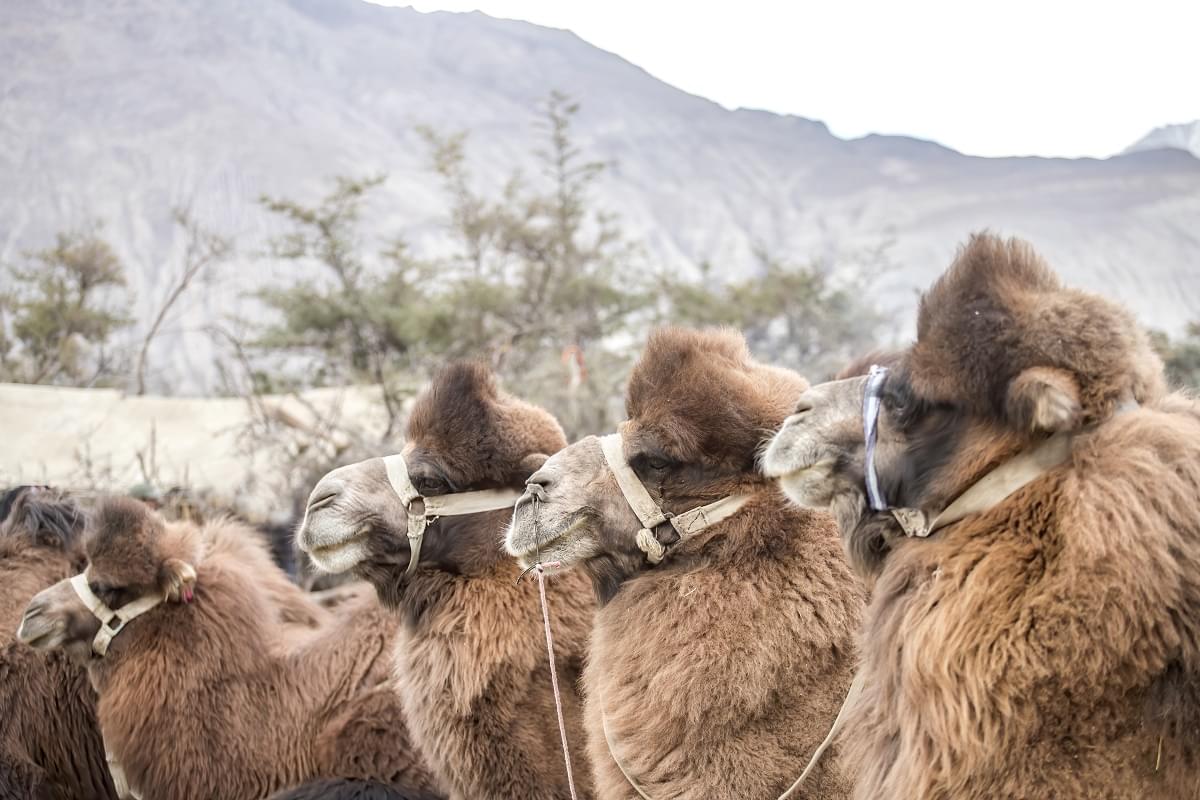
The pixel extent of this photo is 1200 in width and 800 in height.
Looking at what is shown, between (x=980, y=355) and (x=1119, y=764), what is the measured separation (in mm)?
938

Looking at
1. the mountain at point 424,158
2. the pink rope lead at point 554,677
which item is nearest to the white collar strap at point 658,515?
the pink rope lead at point 554,677

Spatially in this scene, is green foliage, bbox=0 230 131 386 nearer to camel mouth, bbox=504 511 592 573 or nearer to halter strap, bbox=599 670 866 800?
camel mouth, bbox=504 511 592 573

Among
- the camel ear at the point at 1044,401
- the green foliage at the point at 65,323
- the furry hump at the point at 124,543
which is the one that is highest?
the camel ear at the point at 1044,401

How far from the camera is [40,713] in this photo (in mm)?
5270

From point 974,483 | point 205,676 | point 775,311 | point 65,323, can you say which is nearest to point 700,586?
point 974,483

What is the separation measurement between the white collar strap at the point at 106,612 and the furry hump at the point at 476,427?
5.59ft

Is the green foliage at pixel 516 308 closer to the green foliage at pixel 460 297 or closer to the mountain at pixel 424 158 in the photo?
the green foliage at pixel 460 297

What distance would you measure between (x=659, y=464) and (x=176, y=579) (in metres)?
2.76

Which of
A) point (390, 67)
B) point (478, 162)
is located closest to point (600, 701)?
point (478, 162)

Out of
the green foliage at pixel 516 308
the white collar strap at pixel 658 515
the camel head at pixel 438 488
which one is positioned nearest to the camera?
the white collar strap at pixel 658 515

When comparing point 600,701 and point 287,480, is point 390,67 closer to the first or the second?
point 287,480

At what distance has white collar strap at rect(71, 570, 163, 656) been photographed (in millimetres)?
4840

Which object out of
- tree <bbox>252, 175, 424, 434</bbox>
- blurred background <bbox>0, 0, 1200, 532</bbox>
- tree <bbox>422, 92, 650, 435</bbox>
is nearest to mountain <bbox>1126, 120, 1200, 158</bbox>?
blurred background <bbox>0, 0, 1200, 532</bbox>

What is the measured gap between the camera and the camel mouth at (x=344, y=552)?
13.0 feet
